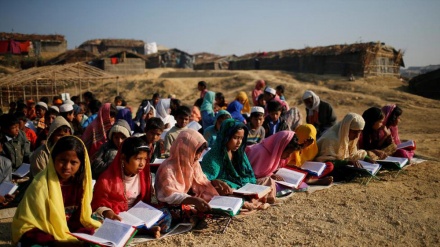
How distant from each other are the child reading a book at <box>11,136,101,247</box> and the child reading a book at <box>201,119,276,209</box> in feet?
5.25

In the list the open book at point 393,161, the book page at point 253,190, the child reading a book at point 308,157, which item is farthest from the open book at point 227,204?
the open book at point 393,161

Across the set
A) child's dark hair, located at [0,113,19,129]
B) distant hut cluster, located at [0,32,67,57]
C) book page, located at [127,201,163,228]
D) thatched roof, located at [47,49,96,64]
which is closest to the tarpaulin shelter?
thatched roof, located at [47,49,96,64]

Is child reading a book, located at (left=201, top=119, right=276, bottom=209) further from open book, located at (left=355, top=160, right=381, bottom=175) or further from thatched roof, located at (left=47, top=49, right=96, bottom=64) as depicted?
thatched roof, located at (left=47, top=49, right=96, bottom=64)

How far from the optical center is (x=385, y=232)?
3637mm

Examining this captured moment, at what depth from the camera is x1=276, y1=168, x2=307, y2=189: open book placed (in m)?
4.57

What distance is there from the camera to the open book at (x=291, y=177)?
15.0 feet

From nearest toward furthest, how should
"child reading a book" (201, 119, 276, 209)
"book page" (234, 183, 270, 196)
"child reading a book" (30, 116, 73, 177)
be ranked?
"book page" (234, 183, 270, 196)
"child reading a book" (30, 116, 73, 177)
"child reading a book" (201, 119, 276, 209)

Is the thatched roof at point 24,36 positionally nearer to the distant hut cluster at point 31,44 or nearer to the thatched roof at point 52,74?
the distant hut cluster at point 31,44

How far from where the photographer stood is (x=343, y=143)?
5492 mm

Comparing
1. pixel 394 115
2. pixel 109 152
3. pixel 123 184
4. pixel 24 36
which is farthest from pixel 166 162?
pixel 24 36

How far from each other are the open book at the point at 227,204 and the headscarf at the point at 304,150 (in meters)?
2.01

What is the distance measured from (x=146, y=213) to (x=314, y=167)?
111 inches

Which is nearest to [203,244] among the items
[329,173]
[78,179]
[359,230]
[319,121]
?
[78,179]

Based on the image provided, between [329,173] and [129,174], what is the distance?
3.38 m
